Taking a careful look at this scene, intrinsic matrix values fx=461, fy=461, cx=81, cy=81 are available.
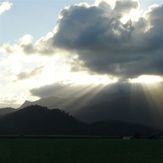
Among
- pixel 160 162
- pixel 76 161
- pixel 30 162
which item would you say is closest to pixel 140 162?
pixel 160 162

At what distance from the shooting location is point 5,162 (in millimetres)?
47000

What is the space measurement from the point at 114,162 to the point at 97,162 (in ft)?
6.92

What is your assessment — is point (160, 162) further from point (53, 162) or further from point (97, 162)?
point (53, 162)

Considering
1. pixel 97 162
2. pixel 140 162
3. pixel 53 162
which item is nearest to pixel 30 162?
pixel 53 162

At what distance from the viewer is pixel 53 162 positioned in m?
→ 46.2

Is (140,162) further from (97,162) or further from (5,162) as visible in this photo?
(5,162)

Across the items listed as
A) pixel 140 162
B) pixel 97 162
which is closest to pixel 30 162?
pixel 97 162

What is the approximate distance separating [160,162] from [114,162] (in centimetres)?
470

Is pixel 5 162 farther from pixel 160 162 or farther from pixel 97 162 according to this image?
pixel 160 162

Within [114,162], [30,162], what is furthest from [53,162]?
[114,162]

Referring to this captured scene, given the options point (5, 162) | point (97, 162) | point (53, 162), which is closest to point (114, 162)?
point (97, 162)

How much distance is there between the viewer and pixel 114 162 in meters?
47.0

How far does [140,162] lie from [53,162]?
8.68 meters

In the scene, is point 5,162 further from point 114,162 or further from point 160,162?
point 160,162
